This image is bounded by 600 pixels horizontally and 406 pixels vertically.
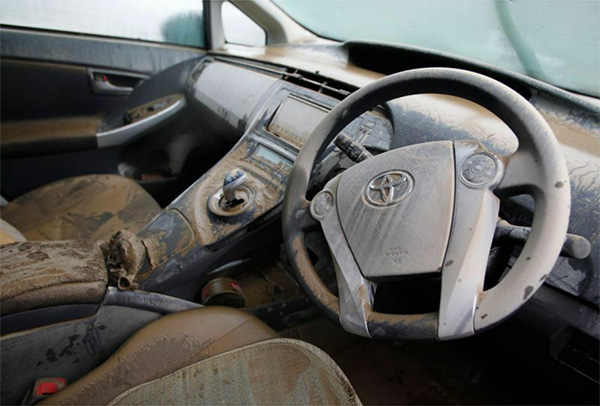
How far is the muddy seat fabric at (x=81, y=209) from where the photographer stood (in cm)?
150

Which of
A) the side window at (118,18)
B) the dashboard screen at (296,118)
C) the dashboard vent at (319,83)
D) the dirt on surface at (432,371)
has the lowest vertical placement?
the dirt on surface at (432,371)

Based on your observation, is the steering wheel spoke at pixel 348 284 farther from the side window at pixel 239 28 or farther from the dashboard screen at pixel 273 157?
the side window at pixel 239 28

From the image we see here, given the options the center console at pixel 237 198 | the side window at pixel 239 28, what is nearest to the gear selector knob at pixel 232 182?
the center console at pixel 237 198

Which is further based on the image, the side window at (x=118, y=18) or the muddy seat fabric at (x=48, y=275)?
the side window at (x=118, y=18)

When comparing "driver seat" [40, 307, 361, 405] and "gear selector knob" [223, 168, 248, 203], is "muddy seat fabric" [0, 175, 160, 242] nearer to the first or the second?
"gear selector knob" [223, 168, 248, 203]

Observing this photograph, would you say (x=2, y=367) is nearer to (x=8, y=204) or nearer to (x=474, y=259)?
(x=474, y=259)

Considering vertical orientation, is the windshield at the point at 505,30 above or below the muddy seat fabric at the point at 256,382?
above

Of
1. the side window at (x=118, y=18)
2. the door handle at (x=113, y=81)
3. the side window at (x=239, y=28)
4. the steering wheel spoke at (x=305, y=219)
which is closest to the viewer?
the steering wheel spoke at (x=305, y=219)

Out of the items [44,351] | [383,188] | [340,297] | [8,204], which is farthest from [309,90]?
[8,204]

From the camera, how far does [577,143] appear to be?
87 centimetres

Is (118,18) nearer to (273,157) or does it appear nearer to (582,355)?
(273,157)

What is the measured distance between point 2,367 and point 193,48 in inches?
69.0

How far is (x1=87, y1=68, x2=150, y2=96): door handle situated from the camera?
1.87 meters

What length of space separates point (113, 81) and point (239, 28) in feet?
2.32
